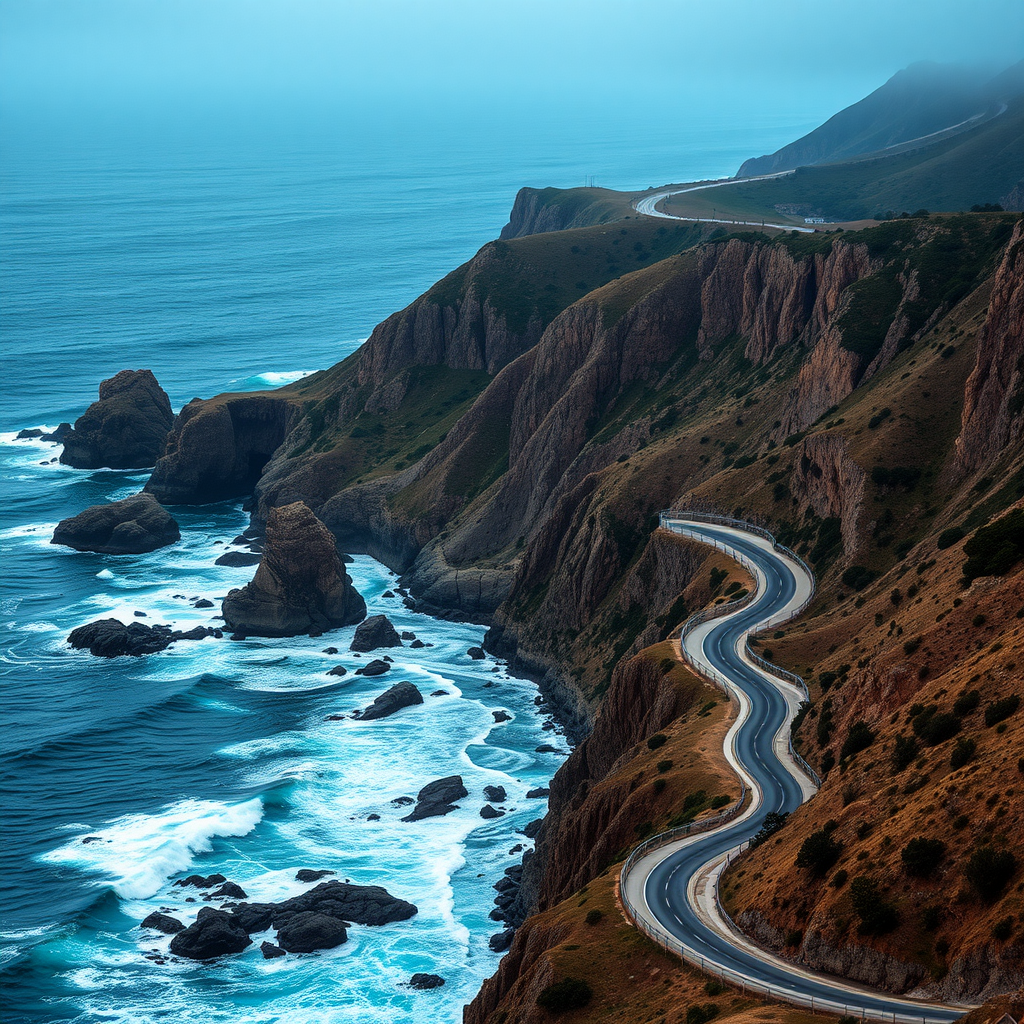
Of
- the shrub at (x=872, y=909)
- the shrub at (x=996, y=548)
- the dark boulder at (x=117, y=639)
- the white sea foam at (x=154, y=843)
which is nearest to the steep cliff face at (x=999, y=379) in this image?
the shrub at (x=996, y=548)

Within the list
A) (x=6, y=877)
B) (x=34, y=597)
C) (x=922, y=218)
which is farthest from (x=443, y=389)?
(x=6, y=877)

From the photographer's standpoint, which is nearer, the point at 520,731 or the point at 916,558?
the point at 916,558

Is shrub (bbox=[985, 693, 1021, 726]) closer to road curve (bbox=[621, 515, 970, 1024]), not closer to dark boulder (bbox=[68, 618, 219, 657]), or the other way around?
road curve (bbox=[621, 515, 970, 1024])

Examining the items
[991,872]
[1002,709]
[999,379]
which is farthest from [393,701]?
[991,872]

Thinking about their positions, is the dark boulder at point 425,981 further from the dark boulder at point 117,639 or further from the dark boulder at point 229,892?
the dark boulder at point 117,639

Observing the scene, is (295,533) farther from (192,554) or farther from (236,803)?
(236,803)
